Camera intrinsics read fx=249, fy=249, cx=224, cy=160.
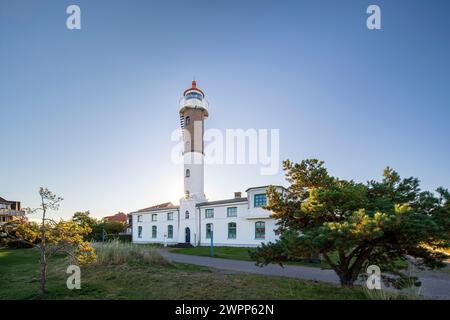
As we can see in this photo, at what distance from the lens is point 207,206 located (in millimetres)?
29719

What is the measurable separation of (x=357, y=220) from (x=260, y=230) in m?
21.4

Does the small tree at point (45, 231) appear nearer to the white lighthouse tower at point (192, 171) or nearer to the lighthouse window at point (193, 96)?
the white lighthouse tower at point (192, 171)

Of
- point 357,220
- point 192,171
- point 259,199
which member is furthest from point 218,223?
point 357,220

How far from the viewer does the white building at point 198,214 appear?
83.5 feet

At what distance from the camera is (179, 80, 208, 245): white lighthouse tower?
3073 cm

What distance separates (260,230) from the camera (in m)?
25.1

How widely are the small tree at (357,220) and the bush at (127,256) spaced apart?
277 inches

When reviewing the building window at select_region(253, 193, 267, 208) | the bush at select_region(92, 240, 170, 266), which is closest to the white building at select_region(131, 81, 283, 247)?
the building window at select_region(253, 193, 267, 208)

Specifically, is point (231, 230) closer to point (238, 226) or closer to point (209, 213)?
point (238, 226)
